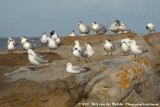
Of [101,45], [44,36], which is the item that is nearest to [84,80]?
[101,45]

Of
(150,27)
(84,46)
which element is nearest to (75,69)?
(84,46)

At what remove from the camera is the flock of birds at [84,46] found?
12273 mm

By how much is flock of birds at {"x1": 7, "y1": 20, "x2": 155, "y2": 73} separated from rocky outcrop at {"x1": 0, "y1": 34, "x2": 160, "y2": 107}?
0.73 meters

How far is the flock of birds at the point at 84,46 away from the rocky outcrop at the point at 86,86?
2.39 feet

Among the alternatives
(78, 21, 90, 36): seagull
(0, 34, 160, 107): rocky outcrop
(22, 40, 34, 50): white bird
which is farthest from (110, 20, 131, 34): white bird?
(0, 34, 160, 107): rocky outcrop

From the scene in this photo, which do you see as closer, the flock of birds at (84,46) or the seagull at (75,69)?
the seagull at (75,69)

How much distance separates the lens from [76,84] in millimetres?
9516

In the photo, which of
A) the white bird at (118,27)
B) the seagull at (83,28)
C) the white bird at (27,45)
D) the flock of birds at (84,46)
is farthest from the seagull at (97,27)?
the white bird at (27,45)

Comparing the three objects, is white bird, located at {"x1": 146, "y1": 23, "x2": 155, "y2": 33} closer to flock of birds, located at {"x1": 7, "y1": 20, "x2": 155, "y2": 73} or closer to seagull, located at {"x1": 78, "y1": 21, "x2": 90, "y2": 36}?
flock of birds, located at {"x1": 7, "y1": 20, "x2": 155, "y2": 73}

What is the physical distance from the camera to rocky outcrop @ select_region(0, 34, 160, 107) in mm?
8609

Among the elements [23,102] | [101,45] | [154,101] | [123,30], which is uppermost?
[123,30]

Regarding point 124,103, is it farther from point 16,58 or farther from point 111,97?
point 16,58

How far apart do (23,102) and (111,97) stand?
3569mm

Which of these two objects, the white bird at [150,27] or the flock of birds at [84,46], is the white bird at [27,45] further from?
the white bird at [150,27]
